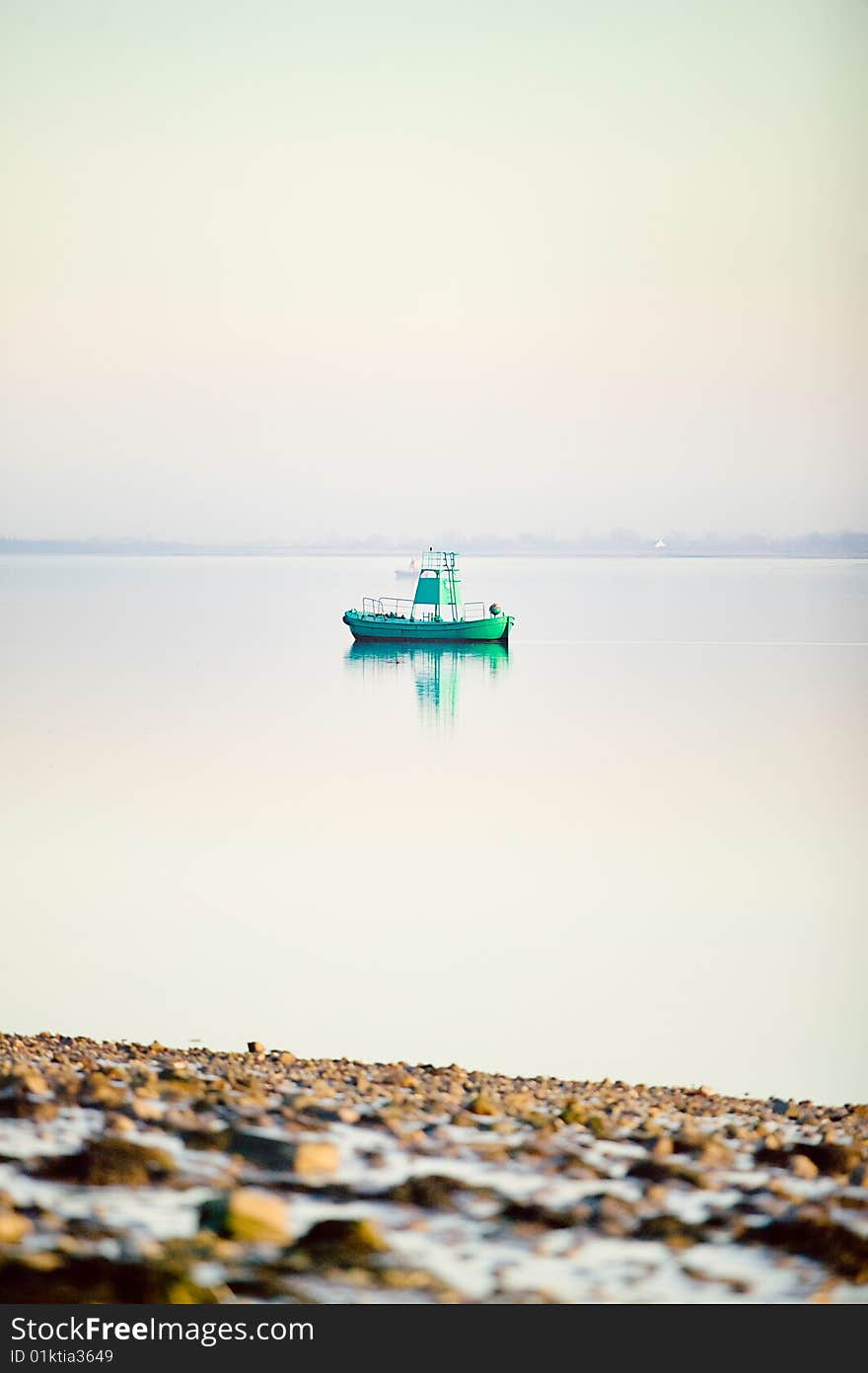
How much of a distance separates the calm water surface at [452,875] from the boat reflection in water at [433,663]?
1.66 ft

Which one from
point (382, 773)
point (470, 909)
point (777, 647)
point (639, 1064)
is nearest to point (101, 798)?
point (382, 773)

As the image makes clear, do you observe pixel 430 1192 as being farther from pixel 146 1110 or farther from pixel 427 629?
pixel 427 629

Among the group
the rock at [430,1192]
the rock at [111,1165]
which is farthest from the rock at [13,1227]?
the rock at [430,1192]

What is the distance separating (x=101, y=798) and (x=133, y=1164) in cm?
525

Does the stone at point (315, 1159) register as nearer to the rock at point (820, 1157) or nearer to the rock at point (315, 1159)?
the rock at point (315, 1159)

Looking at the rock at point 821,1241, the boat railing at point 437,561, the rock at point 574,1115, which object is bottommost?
the rock at point 574,1115

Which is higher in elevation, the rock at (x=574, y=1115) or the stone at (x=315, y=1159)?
the stone at (x=315, y=1159)

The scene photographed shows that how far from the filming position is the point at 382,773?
8812mm

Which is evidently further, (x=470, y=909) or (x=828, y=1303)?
(x=470, y=909)

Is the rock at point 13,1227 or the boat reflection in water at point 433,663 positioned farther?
the boat reflection in water at point 433,663

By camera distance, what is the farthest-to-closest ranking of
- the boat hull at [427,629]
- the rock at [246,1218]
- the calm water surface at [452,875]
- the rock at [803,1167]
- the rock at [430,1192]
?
the boat hull at [427,629] < the calm water surface at [452,875] < the rock at [803,1167] < the rock at [430,1192] < the rock at [246,1218]

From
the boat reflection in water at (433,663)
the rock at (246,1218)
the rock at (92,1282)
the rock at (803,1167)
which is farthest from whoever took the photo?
the boat reflection in water at (433,663)

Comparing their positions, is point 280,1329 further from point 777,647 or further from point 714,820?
point 777,647

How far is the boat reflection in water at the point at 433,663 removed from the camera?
1446 cm
